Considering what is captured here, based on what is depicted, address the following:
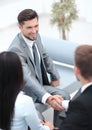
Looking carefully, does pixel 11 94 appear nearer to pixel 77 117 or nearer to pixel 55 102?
pixel 77 117

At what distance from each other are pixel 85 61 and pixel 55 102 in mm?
866

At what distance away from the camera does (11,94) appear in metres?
1.79

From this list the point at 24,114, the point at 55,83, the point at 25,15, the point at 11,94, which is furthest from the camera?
the point at 55,83

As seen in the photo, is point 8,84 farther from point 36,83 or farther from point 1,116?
point 36,83

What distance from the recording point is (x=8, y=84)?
1782mm

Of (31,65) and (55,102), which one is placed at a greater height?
(31,65)

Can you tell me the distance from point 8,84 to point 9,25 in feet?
15.0

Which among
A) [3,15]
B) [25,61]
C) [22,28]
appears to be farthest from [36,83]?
[3,15]

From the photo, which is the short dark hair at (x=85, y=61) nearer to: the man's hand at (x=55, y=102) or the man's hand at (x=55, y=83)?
the man's hand at (x=55, y=102)

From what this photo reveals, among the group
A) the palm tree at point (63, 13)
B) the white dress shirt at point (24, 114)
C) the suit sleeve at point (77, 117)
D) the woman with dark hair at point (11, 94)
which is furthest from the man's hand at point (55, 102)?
the palm tree at point (63, 13)

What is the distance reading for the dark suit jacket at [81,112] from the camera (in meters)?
1.68

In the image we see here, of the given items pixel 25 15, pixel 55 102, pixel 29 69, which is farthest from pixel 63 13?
pixel 55 102

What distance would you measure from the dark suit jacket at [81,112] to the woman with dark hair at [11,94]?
30 cm

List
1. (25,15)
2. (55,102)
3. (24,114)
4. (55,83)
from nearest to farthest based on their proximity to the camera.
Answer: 1. (24,114)
2. (55,102)
3. (25,15)
4. (55,83)
